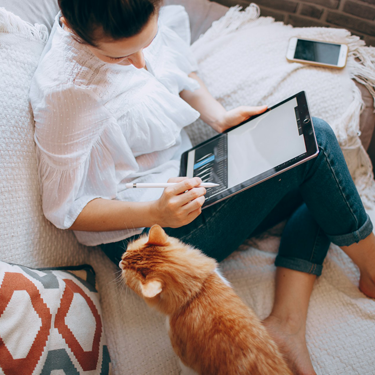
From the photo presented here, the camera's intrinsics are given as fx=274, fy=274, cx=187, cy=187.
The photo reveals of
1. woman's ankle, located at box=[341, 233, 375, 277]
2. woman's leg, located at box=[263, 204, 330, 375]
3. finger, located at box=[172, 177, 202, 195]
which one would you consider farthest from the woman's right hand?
woman's ankle, located at box=[341, 233, 375, 277]

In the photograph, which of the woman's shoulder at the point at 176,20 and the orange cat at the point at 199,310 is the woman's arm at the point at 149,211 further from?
the woman's shoulder at the point at 176,20

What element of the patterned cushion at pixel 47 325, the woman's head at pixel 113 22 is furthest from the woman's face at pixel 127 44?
the patterned cushion at pixel 47 325

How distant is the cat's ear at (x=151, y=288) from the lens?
0.56 metres

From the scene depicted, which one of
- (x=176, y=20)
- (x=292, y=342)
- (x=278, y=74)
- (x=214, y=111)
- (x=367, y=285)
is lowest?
(x=292, y=342)

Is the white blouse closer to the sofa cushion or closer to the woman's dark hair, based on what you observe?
the sofa cushion

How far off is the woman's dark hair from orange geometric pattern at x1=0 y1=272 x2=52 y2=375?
1.72 feet

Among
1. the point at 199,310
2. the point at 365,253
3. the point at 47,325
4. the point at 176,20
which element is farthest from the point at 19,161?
the point at 365,253

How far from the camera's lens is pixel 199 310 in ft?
2.18

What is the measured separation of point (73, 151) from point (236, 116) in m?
0.50

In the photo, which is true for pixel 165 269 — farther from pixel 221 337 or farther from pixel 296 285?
pixel 296 285

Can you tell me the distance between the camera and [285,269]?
2.91ft

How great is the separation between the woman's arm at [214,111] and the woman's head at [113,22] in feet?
1.31

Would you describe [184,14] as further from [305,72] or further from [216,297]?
[216,297]

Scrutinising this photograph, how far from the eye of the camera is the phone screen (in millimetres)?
1077
